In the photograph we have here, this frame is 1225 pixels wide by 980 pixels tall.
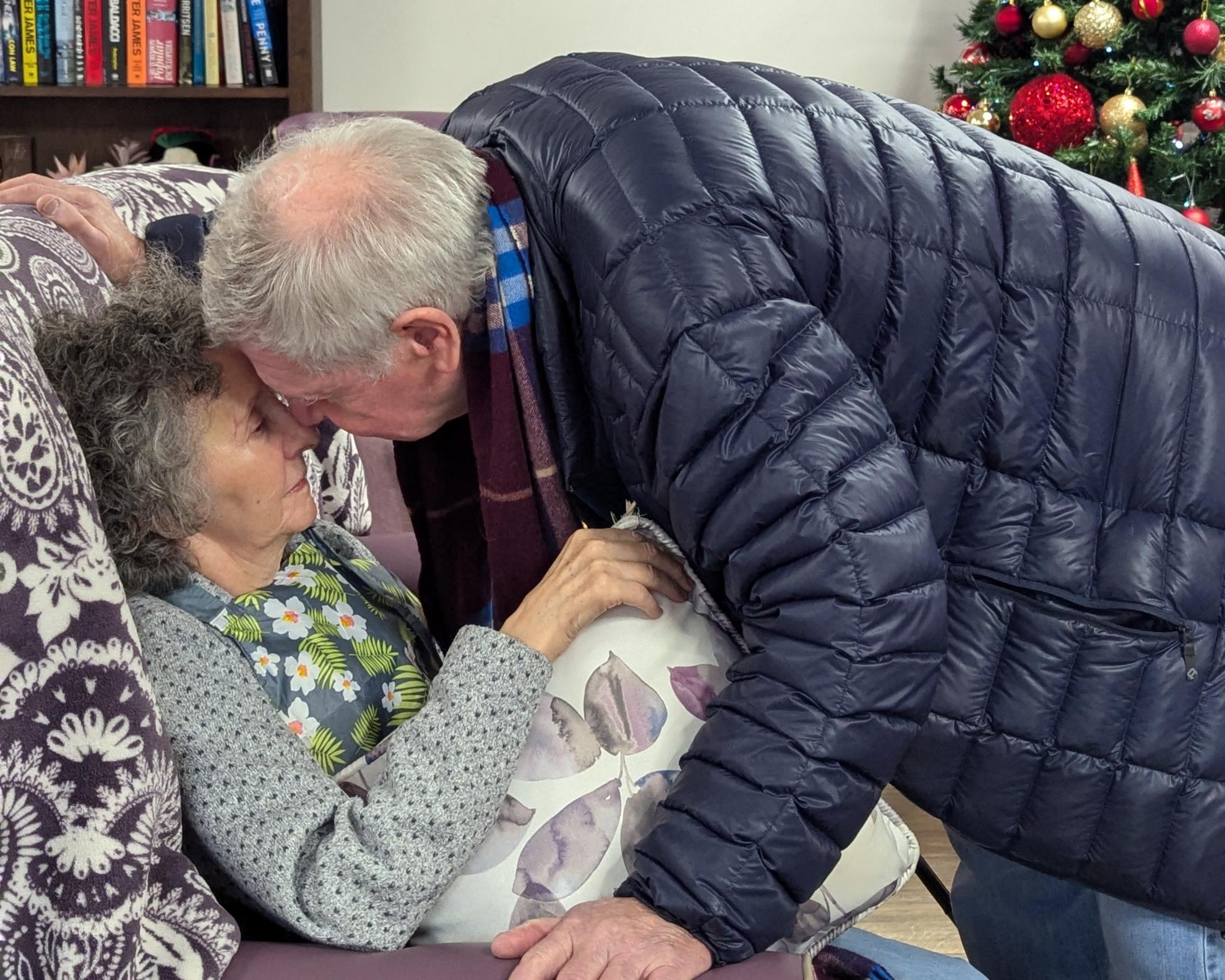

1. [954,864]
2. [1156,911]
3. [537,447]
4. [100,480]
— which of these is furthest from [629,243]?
[954,864]

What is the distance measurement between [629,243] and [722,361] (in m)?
0.13

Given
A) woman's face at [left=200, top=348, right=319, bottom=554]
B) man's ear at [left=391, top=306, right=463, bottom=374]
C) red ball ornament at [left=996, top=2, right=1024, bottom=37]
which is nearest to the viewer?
man's ear at [left=391, top=306, right=463, bottom=374]

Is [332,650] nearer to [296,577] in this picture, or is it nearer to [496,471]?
[296,577]

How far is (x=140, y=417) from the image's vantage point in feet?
3.90

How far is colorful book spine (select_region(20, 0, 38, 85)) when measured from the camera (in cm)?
300

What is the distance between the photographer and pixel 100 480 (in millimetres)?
1192

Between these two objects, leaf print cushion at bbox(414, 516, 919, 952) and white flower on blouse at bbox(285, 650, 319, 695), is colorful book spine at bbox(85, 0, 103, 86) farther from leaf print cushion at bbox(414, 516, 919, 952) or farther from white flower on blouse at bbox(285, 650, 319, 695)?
leaf print cushion at bbox(414, 516, 919, 952)

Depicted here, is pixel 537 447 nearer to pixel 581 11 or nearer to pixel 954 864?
pixel 954 864

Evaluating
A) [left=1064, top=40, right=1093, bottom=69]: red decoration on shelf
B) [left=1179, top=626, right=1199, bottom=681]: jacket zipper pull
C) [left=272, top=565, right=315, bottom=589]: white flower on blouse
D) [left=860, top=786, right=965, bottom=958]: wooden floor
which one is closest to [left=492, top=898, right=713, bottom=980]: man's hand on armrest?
[left=272, top=565, right=315, bottom=589]: white flower on blouse

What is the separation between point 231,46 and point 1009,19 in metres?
1.82

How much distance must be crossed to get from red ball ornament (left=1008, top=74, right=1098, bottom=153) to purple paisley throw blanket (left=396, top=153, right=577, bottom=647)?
1.86 metres

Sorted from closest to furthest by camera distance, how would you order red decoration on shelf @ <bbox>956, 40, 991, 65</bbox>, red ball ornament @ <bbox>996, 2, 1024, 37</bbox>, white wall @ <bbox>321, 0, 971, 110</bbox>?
red ball ornament @ <bbox>996, 2, 1024, 37</bbox>
red decoration on shelf @ <bbox>956, 40, 991, 65</bbox>
white wall @ <bbox>321, 0, 971, 110</bbox>

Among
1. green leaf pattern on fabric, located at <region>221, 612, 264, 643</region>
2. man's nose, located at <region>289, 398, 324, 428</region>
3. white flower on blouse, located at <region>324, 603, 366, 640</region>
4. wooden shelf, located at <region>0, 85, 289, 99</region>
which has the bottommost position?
white flower on blouse, located at <region>324, 603, 366, 640</region>

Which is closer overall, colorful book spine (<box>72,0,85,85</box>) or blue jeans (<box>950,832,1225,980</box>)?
blue jeans (<box>950,832,1225,980</box>)
